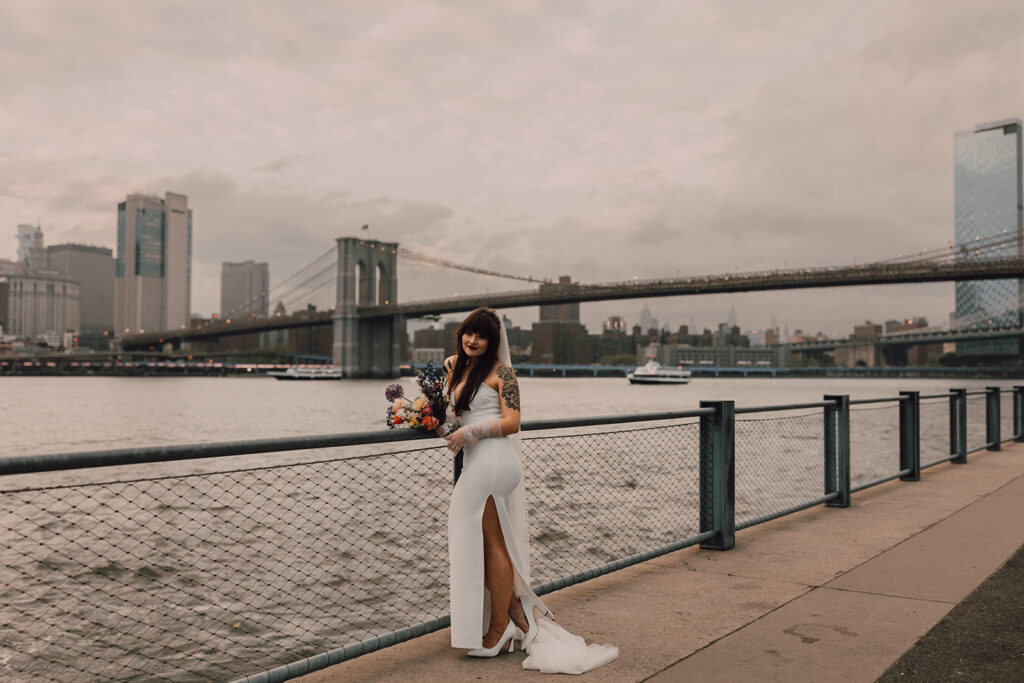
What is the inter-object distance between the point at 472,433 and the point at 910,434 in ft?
23.5

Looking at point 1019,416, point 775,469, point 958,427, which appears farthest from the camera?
point 775,469

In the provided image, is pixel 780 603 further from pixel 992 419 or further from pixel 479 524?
pixel 992 419

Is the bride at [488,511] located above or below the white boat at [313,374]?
above

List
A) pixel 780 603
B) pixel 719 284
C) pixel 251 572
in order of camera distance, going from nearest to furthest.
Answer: pixel 780 603 < pixel 251 572 < pixel 719 284

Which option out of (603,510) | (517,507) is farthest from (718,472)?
(603,510)

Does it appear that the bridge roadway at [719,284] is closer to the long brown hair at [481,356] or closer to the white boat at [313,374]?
the white boat at [313,374]

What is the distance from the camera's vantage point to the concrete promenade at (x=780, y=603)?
3.44 metres

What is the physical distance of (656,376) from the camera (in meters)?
114

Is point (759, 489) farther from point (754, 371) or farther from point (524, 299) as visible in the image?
point (754, 371)

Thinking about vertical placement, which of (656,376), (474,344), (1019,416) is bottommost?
(656,376)

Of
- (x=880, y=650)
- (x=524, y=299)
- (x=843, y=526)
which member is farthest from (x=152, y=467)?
(x=524, y=299)

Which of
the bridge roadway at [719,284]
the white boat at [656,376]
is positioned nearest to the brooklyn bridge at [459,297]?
the bridge roadway at [719,284]

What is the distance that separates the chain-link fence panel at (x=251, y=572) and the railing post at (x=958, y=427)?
11.7 ft

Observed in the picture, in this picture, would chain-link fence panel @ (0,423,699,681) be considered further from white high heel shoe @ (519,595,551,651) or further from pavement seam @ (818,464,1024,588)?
pavement seam @ (818,464,1024,588)
